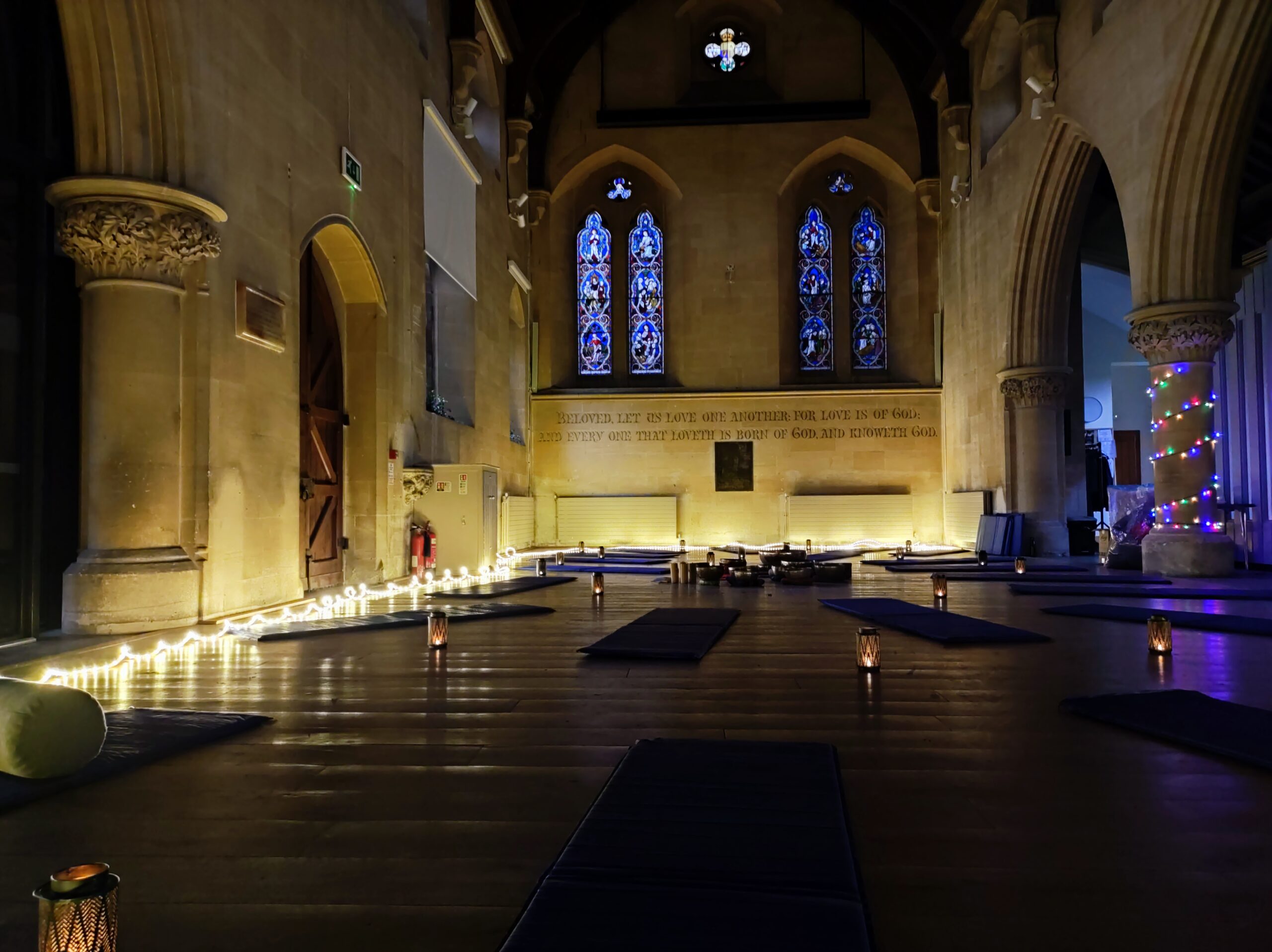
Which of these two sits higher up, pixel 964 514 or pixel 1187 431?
pixel 1187 431

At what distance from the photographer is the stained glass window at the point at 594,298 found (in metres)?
17.5

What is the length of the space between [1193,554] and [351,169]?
30.9 feet

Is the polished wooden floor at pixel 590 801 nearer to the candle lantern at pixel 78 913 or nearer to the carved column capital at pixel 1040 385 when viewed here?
the candle lantern at pixel 78 913

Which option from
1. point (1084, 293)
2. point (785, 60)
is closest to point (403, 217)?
point (785, 60)

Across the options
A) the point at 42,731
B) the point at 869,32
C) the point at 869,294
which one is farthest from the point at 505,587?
the point at 869,32

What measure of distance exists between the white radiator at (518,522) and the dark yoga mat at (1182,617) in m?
9.05

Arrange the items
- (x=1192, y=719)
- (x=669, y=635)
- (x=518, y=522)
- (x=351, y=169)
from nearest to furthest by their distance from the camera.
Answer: (x=1192, y=719), (x=669, y=635), (x=351, y=169), (x=518, y=522)

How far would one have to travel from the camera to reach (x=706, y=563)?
834 cm

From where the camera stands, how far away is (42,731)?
7.27ft

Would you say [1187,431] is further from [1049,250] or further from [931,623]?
[931,623]

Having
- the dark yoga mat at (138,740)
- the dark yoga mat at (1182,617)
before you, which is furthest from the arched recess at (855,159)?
the dark yoga mat at (138,740)

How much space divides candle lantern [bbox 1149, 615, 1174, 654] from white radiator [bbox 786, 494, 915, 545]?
12.1 metres

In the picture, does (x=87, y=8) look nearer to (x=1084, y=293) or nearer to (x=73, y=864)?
(x=73, y=864)

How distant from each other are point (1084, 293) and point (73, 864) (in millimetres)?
23383
